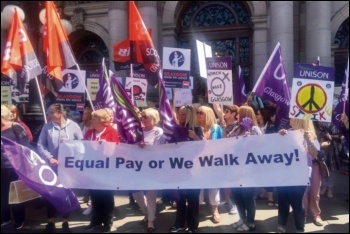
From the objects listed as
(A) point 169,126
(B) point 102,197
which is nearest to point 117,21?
(A) point 169,126

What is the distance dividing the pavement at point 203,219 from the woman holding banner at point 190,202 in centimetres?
19

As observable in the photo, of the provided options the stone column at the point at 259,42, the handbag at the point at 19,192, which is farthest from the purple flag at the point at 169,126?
the stone column at the point at 259,42

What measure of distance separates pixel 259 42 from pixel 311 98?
842cm

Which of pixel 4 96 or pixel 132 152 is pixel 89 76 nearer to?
pixel 4 96

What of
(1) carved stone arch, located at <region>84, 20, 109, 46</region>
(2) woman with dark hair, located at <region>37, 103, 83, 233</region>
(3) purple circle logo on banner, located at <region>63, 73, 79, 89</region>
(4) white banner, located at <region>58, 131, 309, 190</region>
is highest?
(1) carved stone arch, located at <region>84, 20, 109, 46</region>

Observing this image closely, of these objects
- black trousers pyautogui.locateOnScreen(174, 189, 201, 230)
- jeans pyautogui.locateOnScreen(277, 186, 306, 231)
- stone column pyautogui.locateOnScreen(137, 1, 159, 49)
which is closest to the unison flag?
black trousers pyautogui.locateOnScreen(174, 189, 201, 230)

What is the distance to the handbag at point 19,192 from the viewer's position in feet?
16.2

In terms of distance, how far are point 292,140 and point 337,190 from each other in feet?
10.2

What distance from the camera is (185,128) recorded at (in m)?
5.13

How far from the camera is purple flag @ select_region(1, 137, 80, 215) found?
491cm

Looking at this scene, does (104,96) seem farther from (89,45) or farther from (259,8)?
(89,45)

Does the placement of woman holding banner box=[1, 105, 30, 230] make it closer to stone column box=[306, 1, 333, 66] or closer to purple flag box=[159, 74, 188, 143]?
purple flag box=[159, 74, 188, 143]

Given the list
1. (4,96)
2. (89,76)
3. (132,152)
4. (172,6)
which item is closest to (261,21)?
(172,6)

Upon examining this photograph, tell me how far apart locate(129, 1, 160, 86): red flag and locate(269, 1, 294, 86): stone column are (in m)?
6.88
